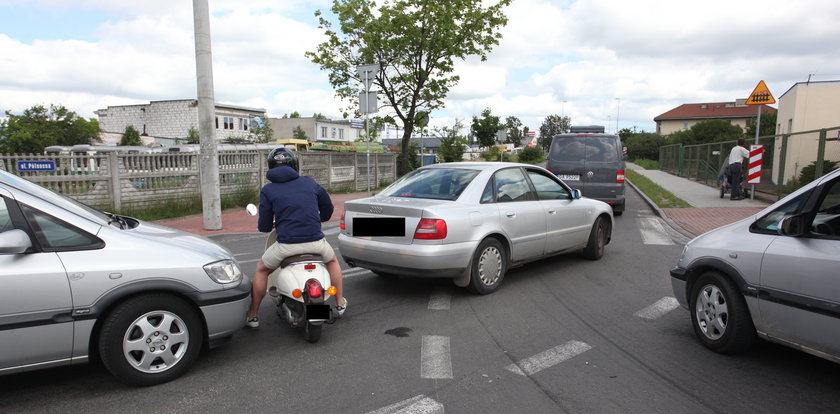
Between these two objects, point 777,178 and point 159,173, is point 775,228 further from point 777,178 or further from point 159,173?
point 777,178

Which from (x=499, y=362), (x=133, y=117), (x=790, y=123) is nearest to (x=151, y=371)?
(x=499, y=362)

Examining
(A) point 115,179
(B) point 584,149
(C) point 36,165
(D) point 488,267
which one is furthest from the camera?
(B) point 584,149

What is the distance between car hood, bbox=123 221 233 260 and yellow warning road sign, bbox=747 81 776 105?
578 inches

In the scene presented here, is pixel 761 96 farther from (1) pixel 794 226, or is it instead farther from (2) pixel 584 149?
(1) pixel 794 226

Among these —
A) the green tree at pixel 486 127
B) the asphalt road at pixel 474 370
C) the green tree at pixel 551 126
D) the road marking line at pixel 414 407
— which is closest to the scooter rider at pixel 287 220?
the asphalt road at pixel 474 370

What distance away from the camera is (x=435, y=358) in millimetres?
4129

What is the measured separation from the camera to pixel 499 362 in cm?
406

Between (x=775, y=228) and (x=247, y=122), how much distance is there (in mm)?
76030

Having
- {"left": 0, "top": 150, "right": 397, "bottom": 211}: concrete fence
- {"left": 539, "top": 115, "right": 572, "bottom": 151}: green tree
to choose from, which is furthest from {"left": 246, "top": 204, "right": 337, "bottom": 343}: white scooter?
{"left": 539, "top": 115, "right": 572, "bottom": 151}: green tree

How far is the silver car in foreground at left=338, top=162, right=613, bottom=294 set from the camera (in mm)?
5391

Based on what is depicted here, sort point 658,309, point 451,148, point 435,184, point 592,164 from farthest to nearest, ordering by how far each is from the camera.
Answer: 1. point 451,148
2. point 592,164
3. point 435,184
4. point 658,309

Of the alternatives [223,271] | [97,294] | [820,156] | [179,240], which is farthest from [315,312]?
[820,156]

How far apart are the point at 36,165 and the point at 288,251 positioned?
9.89 metres

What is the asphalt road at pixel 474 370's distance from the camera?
337 cm
